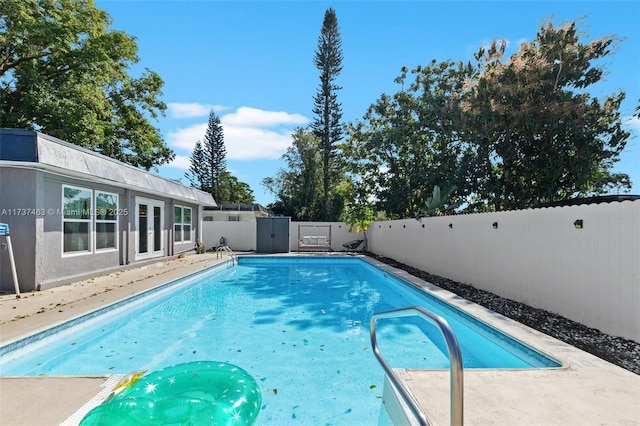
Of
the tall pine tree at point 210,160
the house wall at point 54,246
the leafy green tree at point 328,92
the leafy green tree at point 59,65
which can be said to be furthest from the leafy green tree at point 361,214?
the tall pine tree at point 210,160

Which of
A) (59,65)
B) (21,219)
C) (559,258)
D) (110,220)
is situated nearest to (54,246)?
(21,219)

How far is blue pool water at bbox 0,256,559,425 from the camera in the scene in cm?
327

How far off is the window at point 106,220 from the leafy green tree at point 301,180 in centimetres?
1921

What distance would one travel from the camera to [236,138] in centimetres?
3619

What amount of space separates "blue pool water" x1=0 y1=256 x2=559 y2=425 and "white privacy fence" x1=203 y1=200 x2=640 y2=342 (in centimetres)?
126

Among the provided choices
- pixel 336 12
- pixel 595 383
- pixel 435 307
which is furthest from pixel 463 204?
pixel 336 12

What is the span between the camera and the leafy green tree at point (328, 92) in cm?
2358

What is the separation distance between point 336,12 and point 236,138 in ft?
57.8

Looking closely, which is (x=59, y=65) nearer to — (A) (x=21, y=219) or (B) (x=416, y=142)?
(A) (x=21, y=219)

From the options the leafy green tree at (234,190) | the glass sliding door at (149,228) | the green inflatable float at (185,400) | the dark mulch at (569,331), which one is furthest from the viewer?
the leafy green tree at (234,190)

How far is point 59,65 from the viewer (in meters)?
13.9

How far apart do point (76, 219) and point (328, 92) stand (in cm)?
2023

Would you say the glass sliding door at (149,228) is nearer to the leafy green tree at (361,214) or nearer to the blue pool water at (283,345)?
the blue pool water at (283,345)

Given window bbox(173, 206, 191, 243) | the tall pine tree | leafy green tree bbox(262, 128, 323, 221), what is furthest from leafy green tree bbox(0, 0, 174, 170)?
the tall pine tree
